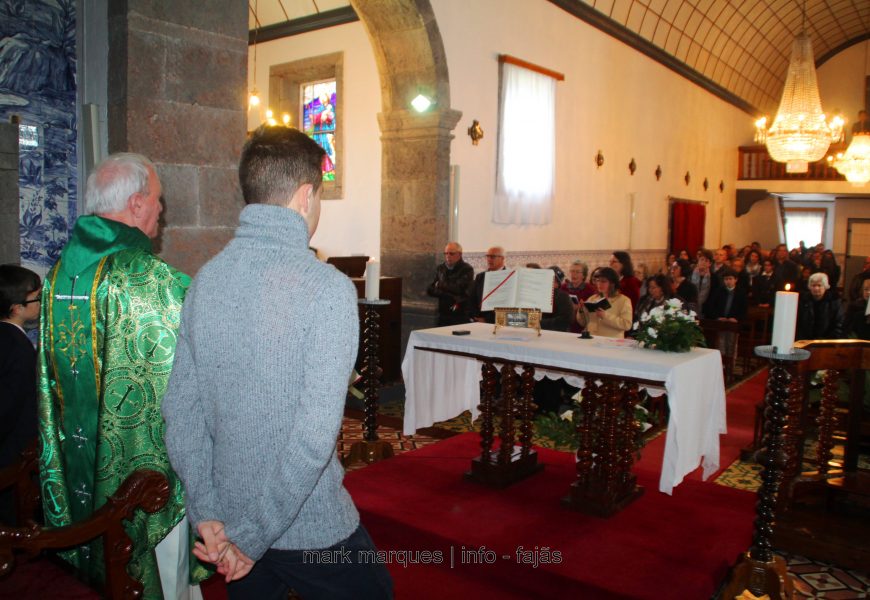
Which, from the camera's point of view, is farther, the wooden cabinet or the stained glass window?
the stained glass window

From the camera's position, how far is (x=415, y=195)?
7.63m

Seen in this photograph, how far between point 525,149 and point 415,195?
77.3 inches

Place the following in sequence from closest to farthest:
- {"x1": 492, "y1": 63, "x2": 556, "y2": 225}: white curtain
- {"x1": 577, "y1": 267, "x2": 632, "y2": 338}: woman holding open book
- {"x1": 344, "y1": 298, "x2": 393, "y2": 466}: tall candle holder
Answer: {"x1": 344, "y1": 298, "x2": 393, "y2": 466}: tall candle holder < {"x1": 577, "y1": 267, "x2": 632, "y2": 338}: woman holding open book < {"x1": 492, "y1": 63, "x2": 556, "y2": 225}: white curtain

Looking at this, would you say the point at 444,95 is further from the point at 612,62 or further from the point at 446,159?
the point at 612,62

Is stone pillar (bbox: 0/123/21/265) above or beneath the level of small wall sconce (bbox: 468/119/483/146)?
beneath

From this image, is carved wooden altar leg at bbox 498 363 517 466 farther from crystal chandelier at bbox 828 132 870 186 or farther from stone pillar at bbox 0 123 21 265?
crystal chandelier at bbox 828 132 870 186

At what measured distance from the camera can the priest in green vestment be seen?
6.45 ft

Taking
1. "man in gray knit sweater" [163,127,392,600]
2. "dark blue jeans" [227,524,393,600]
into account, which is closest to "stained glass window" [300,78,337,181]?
"man in gray knit sweater" [163,127,392,600]

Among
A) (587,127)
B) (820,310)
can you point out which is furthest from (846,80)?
(820,310)

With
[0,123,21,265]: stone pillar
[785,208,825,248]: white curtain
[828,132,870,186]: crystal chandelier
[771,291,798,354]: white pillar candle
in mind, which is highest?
[828,132,870,186]: crystal chandelier

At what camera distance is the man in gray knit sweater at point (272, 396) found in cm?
136

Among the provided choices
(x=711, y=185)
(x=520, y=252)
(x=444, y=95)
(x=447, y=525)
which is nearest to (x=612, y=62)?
(x=520, y=252)

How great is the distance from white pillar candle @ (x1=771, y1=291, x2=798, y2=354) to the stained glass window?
701cm

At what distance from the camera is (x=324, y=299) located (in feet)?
4.49
